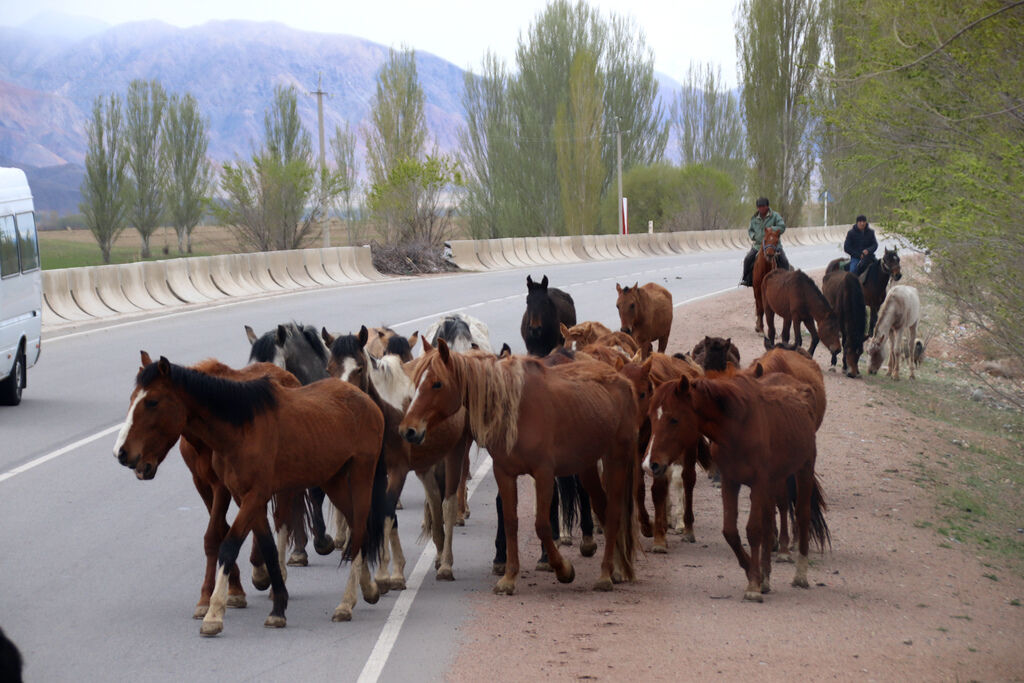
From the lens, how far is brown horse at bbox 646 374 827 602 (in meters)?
7.98

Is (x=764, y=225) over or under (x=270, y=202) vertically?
under

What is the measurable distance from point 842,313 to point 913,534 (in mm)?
9686

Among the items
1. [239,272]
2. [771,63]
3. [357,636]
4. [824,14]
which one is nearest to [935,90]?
[357,636]

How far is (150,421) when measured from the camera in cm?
684

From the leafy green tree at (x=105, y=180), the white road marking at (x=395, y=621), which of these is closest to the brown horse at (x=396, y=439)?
the white road marking at (x=395, y=621)

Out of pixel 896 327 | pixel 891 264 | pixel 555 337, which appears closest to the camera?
pixel 555 337

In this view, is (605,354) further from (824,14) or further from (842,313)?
(824,14)

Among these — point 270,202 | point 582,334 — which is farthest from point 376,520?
point 270,202

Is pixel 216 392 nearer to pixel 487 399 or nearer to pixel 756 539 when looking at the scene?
pixel 487 399

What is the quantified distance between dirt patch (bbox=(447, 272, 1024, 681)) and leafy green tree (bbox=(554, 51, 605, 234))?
59196 mm

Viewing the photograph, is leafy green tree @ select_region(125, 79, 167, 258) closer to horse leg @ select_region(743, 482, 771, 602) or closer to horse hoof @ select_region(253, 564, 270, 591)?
horse hoof @ select_region(253, 564, 270, 591)

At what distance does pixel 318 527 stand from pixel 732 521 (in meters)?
3.06

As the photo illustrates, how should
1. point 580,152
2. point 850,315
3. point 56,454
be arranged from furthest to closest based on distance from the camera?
1. point 580,152
2. point 850,315
3. point 56,454

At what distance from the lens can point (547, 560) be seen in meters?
8.73
